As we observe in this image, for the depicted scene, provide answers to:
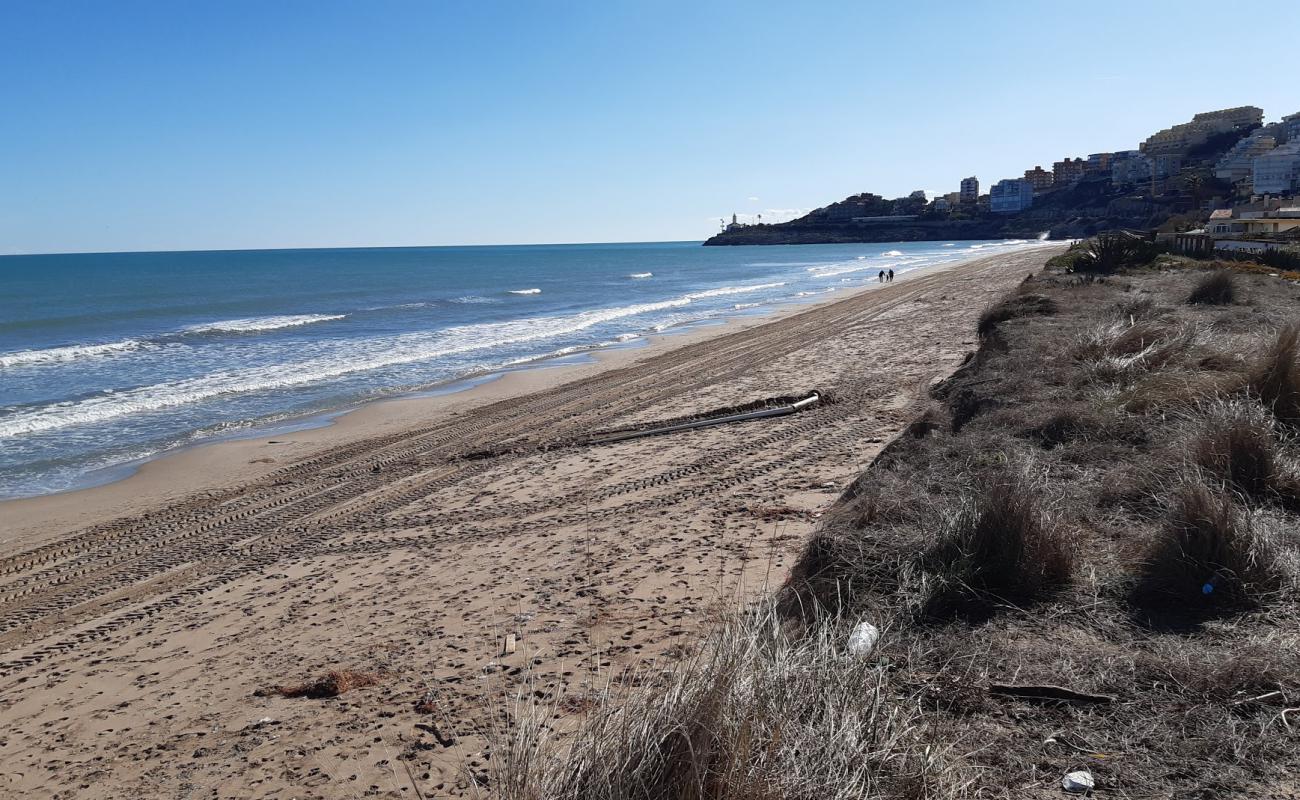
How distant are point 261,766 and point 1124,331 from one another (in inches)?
394

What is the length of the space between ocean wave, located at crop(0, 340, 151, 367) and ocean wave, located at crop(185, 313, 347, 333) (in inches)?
155

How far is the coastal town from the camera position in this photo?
36.8 m

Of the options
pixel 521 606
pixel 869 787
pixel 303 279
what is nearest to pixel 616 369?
pixel 521 606

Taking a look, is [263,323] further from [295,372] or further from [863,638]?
[863,638]

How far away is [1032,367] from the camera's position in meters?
9.58

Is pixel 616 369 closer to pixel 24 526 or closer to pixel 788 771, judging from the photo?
pixel 24 526

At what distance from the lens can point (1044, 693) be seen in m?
3.44

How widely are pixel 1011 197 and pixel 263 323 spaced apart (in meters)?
170

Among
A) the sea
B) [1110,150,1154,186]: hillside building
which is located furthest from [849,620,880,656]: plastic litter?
[1110,150,1154,186]: hillside building

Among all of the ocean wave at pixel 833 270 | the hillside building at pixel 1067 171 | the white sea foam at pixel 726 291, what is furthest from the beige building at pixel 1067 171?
the white sea foam at pixel 726 291

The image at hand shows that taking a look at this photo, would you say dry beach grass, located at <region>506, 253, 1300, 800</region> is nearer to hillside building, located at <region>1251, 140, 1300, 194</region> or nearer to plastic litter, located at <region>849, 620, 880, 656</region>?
plastic litter, located at <region>849, 620, 880, 656</region>

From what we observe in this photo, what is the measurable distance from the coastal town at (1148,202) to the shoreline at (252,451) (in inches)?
820

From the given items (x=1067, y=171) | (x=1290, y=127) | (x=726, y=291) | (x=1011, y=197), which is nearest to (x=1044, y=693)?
(x=726, y=291)

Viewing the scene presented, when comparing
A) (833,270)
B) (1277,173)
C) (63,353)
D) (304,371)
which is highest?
(1277,173)
